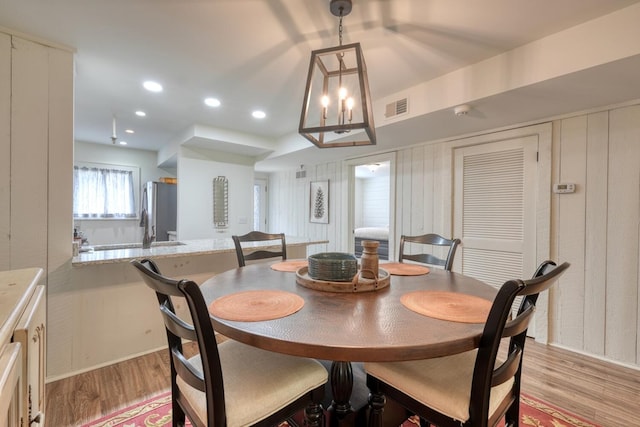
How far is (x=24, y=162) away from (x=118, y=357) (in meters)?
1.53

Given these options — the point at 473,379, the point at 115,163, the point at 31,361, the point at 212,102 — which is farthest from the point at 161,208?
the point at 473,379

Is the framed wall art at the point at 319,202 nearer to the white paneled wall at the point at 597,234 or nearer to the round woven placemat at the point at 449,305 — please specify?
the white paneled wall at the point at 597,234

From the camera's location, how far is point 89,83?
8.50 ft

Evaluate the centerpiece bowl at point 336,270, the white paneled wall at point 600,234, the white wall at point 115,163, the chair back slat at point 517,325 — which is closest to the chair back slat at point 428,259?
the centerpiece bowl at point 336,270

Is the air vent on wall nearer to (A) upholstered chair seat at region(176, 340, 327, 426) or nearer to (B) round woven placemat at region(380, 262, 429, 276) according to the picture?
(B) round woven placemat at region(380, 262, 429, 276)

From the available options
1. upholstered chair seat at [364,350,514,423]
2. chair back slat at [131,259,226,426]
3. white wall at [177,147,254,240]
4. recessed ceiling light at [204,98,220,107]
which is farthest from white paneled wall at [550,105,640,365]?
white wall at [177,147,254,240]

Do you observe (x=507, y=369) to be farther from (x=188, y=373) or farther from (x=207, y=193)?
(x=207, y=193)

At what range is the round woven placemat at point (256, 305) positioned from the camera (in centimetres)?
105

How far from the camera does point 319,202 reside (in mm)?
5090

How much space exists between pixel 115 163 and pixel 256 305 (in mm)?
5580

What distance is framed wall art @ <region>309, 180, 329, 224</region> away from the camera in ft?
16.2

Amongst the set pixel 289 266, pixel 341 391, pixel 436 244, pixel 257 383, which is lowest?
pixel 341 391

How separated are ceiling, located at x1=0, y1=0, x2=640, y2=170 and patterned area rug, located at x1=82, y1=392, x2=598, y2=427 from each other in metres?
2.05

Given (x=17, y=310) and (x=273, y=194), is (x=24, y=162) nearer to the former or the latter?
(x=17, y=310)
